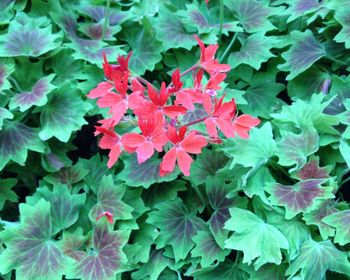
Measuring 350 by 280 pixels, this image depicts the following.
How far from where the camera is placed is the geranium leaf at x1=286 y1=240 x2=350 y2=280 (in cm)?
154

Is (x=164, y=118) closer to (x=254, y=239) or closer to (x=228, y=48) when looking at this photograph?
(x=254, y=239)

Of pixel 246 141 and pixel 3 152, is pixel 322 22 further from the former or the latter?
pixel 3 152

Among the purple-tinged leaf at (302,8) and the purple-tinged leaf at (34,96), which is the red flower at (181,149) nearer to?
the purple-tinged leaf at (34,96)

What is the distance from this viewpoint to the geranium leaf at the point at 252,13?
2148 millimetres

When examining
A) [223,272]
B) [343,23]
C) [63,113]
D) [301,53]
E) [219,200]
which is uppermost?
[343,23]

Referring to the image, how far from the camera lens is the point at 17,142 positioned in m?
1.88

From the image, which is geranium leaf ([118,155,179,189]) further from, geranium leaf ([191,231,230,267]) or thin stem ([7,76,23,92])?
thin stem ([7,76,23,92])

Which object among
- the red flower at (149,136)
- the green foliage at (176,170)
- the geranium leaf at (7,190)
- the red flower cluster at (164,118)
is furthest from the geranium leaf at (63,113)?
the red flower at (149,136)

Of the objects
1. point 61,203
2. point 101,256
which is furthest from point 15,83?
point 101,256

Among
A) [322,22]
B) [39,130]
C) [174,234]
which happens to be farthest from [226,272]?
[322,22]

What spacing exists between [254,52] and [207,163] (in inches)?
19.3

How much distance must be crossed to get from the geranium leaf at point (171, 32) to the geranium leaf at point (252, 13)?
8.4 inches

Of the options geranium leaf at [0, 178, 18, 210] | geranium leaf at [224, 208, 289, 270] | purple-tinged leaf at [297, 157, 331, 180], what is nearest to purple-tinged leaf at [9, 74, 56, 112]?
geranium leaf at [0, 178, 18, 210]

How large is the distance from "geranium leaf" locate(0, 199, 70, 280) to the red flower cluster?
38 cm
